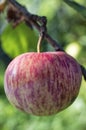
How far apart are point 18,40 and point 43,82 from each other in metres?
0.58

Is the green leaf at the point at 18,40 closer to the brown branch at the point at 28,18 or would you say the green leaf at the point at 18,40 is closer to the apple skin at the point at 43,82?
the brown branch at the point at 28,18

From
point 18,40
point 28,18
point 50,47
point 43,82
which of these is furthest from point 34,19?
point 50,47

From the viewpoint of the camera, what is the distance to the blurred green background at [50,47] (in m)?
1.75

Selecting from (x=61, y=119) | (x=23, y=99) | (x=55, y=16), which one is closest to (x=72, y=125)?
(x=61, y=119)

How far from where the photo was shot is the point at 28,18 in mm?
1330

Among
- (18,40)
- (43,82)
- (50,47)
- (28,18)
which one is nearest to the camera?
(43,82)

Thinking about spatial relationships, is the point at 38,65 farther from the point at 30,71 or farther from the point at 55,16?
the point at 55,16

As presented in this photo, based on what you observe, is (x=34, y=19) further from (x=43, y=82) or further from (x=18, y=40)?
(x=18, y=40)

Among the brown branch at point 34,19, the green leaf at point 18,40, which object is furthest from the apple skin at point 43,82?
the green leaf at point 18,40

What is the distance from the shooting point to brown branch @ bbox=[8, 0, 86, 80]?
1251mm

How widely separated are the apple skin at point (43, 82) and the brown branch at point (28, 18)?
0.04 meters

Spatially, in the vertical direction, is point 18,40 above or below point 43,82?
below

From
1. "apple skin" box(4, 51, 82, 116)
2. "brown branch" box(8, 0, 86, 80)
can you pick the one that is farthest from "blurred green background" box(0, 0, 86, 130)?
"apple skin" box(4, 51, 82, 116)

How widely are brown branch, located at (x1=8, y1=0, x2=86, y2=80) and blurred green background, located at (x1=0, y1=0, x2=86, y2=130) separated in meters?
0.13
